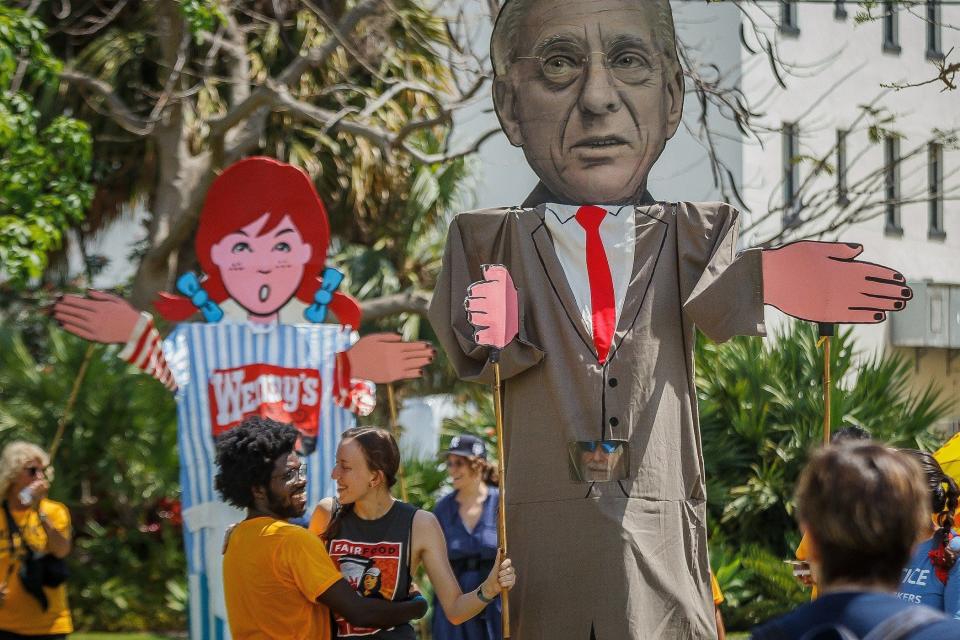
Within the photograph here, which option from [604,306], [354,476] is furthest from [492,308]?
[354,476]

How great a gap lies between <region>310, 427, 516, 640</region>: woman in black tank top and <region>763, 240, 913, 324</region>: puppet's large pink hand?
126 cm

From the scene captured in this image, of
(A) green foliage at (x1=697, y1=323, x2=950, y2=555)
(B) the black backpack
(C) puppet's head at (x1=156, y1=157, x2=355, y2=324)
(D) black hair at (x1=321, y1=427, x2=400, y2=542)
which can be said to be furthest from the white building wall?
(B) the black backpack

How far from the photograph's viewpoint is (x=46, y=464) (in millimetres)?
6309

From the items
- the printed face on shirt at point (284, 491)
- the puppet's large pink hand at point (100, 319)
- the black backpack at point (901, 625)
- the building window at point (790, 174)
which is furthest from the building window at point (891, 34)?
the black backpack at point (901, 625)

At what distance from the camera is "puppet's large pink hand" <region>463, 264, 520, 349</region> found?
14.1ft

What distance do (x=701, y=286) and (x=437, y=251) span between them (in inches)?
354

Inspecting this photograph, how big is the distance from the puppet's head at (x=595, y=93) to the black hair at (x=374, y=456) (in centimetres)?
108

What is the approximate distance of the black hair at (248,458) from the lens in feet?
13.9

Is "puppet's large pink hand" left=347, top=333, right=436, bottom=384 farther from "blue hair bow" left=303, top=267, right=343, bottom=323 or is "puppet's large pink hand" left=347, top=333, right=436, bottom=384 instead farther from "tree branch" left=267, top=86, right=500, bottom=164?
"tree branch" left=267, top=86, right=500, bottom=164

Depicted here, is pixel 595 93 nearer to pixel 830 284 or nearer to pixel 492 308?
pixel 492 308

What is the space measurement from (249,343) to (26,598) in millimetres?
1542

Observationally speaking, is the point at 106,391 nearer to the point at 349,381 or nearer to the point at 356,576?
the point at 349,381

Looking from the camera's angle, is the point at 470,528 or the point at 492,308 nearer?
the point at 492,308

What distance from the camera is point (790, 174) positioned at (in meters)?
10.9
